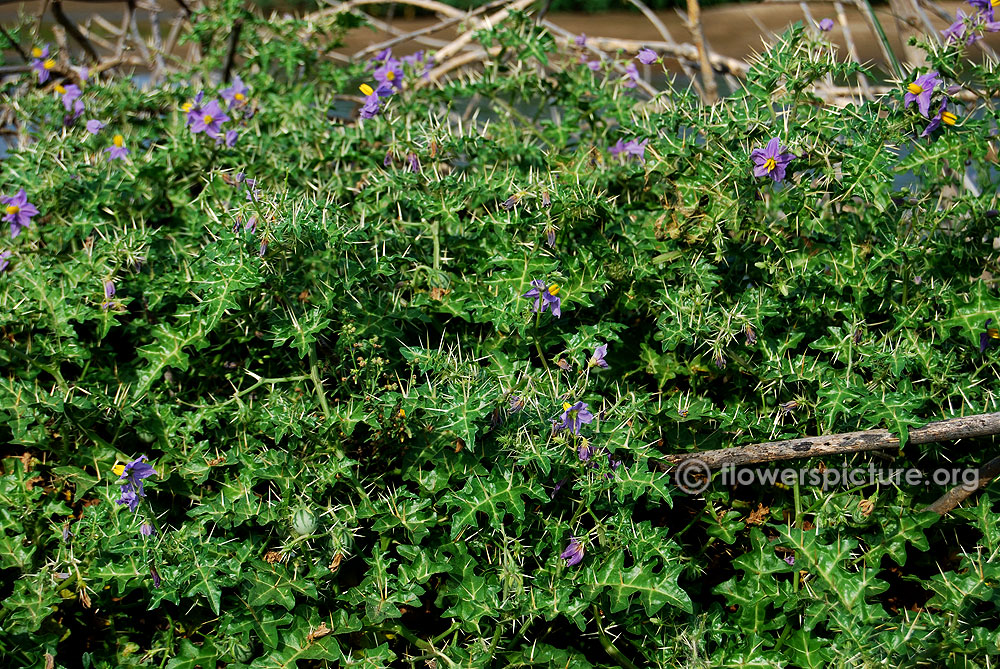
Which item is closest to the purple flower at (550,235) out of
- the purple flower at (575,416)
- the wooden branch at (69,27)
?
the purple flower at (575,416)

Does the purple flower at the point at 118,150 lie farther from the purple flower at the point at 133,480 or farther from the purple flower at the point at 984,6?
the purple flower at the point at 984,6

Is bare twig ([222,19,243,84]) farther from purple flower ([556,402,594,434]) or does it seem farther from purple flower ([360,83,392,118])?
purple flower ([556,402,594,434])

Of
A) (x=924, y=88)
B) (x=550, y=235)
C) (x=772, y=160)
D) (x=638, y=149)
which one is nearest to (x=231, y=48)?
(x=638, y=149)

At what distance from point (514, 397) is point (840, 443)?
684 millimetres

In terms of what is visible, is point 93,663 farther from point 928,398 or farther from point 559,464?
point 928,398

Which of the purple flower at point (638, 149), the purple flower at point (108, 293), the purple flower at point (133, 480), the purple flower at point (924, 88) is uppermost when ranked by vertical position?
the purple flower at point (924, 88)

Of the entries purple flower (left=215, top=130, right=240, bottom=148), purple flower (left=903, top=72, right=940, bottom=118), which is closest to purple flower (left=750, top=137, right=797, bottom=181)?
purple flower (left=903, top=72, right=940, bottom=118)

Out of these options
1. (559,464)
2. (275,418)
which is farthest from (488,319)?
(275,418)

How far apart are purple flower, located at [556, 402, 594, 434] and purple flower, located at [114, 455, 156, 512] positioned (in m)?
0.85

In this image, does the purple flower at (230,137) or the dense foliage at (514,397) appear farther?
the purple flower at (230,137)

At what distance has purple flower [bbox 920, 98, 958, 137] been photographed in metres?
2.04

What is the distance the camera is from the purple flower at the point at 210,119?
2.56m

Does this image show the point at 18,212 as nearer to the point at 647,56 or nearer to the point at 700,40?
the point at 647,56

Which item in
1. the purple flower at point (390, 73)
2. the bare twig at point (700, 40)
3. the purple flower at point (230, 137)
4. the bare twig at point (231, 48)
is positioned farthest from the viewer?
the bare twig at point (231, 48)
